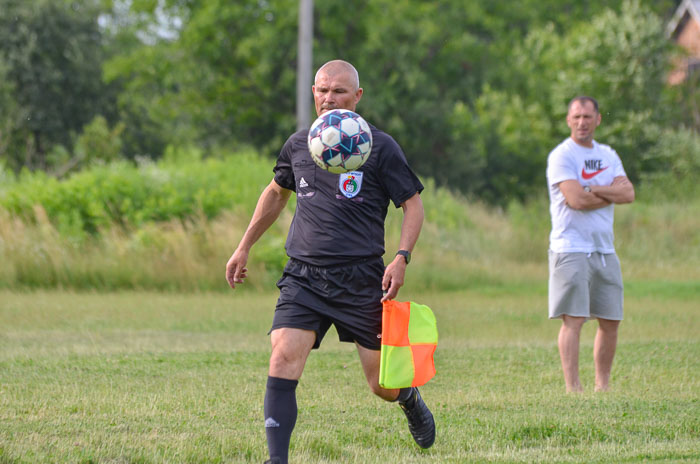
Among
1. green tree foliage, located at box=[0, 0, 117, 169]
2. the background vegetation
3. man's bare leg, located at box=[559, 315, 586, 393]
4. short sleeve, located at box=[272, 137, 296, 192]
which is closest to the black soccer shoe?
short sleeve, located at box=[272, 137, 296, 192]

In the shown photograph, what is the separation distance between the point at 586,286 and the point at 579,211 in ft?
1.91

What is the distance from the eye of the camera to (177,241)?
52.9 ft

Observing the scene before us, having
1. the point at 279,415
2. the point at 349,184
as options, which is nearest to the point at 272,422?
the point at 279,415

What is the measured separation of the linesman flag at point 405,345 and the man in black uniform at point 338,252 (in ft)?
0.36

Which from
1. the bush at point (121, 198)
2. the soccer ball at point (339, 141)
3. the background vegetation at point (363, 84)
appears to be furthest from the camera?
the background vegetation at point (363, 84)

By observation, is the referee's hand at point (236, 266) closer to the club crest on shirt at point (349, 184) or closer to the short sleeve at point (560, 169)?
the club crest on shirt at point (349, 184)

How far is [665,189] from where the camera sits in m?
27.2

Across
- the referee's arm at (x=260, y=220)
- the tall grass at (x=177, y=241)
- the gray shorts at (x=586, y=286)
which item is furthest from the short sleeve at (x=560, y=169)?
the tall grass at (x=177, y=241)

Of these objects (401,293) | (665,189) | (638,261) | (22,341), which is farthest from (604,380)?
(665,189)

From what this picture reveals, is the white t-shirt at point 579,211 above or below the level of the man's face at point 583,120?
below

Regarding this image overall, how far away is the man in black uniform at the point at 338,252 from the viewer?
4.83 m

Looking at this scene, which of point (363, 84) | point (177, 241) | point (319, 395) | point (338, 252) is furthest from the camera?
point (363, 84)

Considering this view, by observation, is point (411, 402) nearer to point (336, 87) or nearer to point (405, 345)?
point (405, 345)

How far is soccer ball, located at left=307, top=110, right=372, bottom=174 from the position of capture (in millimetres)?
4684
